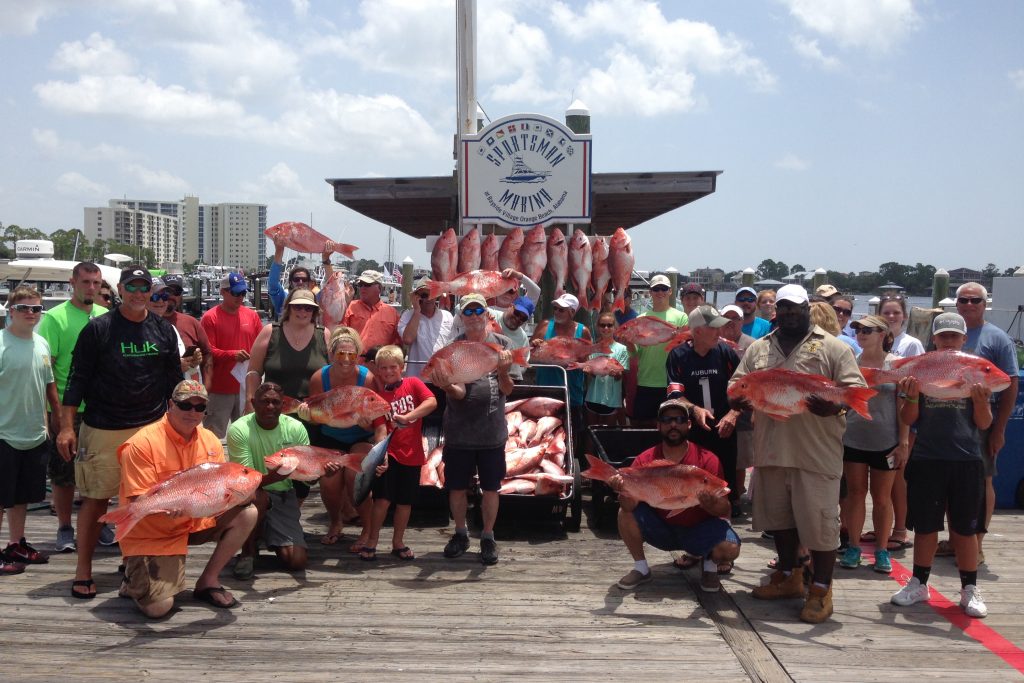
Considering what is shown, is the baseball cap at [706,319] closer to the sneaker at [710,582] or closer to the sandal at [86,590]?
the sneaker at [710,582]

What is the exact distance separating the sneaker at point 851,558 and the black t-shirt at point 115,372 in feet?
16.3

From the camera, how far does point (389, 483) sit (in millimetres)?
5832

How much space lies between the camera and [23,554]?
546cm

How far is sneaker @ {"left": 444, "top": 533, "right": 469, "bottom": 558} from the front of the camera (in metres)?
5.81

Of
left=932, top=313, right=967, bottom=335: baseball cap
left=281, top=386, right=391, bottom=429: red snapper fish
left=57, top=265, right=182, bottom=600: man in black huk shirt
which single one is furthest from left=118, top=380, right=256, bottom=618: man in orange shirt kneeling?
left=932, top=313, right=967, bottom=335: baseball cap

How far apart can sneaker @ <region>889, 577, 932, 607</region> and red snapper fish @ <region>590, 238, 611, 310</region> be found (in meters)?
4.30

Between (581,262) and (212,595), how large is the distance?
499 cm

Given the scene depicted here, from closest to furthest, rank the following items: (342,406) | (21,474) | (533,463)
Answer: (342,406) < (21,474) < (533,463)

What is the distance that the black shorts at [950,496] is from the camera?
4.89 metres

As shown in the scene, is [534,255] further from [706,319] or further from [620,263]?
[706,319]

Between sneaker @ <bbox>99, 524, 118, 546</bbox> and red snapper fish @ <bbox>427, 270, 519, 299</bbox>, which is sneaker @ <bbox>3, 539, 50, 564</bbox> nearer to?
sneaker @ <bbox>99, 524, 118, 546</bbox>

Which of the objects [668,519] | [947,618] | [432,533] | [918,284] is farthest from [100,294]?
[918,284]

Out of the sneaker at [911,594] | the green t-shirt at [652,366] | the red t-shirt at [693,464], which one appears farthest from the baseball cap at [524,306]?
the sneaker at [911,594]

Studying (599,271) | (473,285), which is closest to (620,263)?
(599,271)
